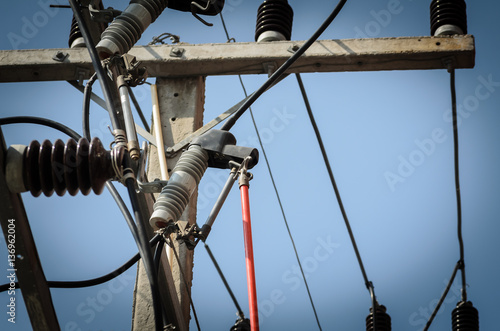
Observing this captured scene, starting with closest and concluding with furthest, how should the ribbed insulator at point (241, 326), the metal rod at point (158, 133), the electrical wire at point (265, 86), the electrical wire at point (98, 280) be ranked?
the electrical wire at point (98, 280) → the electrical wire at point (265, 86) → the metal rod at point (158, 133) → the ribbed insulator at point (241, 326)

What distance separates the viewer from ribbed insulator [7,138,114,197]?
246 cm

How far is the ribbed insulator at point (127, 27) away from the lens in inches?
140

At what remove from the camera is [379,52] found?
472cm

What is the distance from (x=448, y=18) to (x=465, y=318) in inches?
102

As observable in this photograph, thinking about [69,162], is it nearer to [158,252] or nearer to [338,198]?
[158,252]

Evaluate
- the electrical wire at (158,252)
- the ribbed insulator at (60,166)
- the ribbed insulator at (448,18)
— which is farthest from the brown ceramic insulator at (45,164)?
the ribbed insulator at (448,18)

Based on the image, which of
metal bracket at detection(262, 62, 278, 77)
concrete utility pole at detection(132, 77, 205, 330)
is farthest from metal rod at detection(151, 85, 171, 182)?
metal bracket at detection(262, 62, 278, 77)

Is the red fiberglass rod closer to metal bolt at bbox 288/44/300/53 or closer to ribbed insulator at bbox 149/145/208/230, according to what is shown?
ribbed insulator at bbox 149/145/208/230

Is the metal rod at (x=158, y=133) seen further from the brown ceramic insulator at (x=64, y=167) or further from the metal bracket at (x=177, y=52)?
the brown ceramic insulator at (x=64, y=167)

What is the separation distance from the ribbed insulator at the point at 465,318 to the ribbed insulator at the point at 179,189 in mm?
3680

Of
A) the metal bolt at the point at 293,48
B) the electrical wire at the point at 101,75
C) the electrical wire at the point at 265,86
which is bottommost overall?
the electrical wire at the point at 101,75

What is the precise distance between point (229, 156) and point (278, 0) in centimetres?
208

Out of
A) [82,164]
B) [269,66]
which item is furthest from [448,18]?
[82,164]

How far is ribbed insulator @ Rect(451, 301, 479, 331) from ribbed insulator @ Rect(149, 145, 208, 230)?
368cm
